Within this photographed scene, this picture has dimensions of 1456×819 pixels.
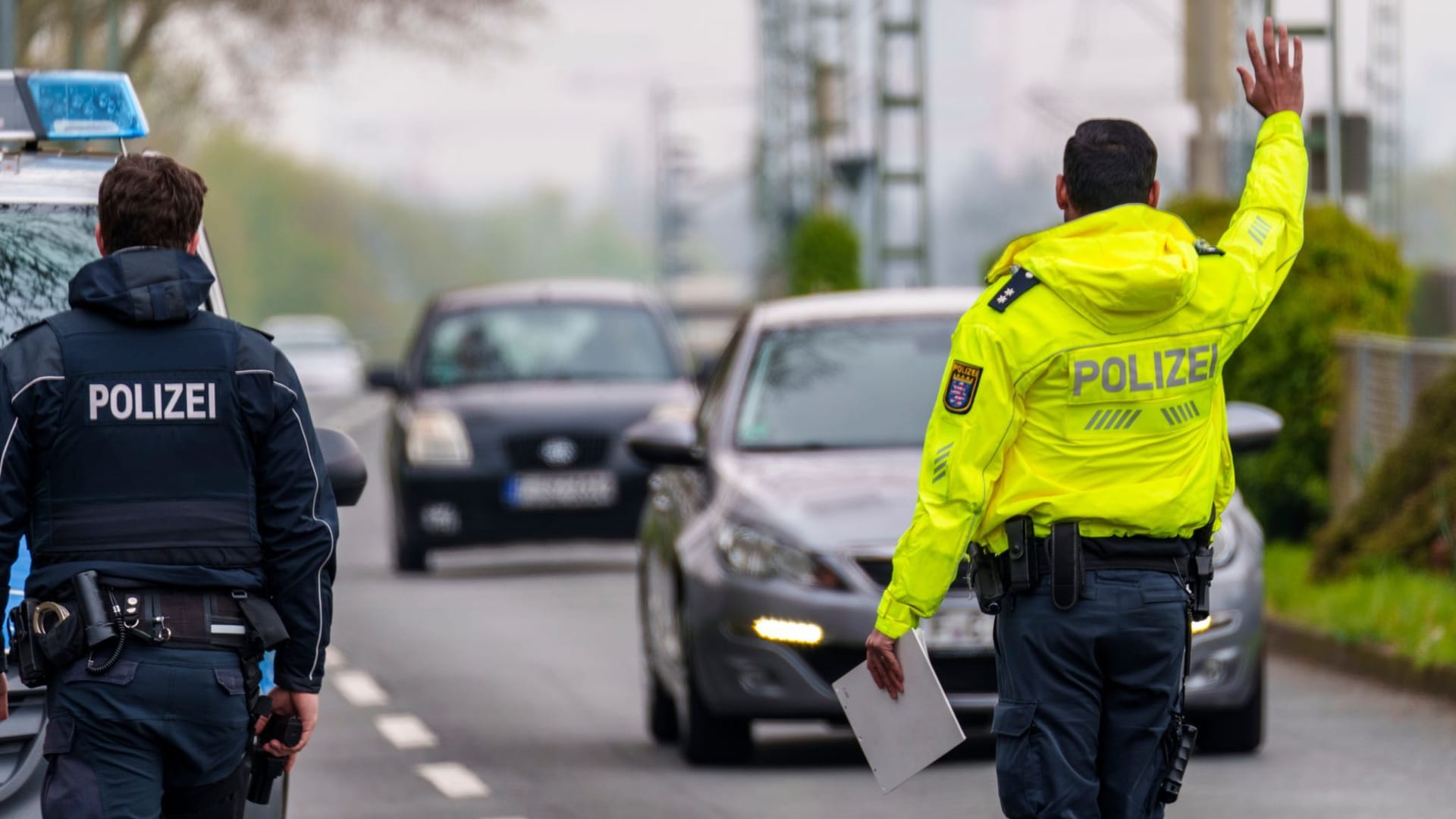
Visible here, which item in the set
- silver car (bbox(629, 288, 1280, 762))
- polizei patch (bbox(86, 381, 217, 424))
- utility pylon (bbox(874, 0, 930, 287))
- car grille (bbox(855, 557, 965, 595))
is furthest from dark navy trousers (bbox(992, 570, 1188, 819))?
utility pylon (bbox(874, 0, 930, 287))

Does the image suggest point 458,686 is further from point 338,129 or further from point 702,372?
point 338,129

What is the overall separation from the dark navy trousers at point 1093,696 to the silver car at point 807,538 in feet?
11.4

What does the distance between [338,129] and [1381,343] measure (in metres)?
140

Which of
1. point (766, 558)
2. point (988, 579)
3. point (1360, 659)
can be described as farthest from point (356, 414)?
point (988, 579)

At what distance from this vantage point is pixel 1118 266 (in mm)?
5391

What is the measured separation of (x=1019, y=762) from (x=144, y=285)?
5.92 feet

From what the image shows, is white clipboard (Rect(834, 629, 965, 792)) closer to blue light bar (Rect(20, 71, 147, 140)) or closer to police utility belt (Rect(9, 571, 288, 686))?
Answer: police utility belt (Rect(9, 571, 288, 686))

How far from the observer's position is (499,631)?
48.4 feet

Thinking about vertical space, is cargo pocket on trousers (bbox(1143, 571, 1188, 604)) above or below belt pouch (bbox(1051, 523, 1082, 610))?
below

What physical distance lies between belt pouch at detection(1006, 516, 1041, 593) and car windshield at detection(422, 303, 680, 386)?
13.3 metres

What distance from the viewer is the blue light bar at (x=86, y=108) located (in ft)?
22.1

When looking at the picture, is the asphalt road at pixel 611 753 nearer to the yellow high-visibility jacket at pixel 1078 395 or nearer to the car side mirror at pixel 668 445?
the car side mirror at pixel 668 445

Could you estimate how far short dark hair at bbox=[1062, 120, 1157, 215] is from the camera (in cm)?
546

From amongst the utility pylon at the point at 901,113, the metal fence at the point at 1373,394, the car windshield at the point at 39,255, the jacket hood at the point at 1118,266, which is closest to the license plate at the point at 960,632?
the car windshield at the point at 39,255
